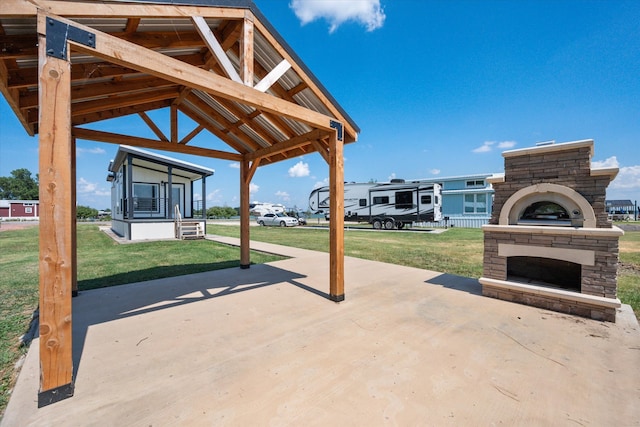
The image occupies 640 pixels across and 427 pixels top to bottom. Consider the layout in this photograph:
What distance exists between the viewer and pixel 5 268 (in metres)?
6.88

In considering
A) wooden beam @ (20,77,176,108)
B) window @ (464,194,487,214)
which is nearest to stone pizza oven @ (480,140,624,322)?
wooden beam @ (20,77,176,108)

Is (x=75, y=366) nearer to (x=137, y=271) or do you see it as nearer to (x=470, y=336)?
(x=470, y=336)

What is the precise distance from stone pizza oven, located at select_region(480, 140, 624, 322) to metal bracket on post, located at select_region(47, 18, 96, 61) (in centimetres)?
545

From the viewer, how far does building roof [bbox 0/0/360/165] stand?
2355mm

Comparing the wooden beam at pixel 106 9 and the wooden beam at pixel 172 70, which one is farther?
the wooden beam at pixel 172 70

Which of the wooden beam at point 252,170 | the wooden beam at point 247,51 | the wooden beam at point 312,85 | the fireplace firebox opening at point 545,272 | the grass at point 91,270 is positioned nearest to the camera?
the grass at point 91,270

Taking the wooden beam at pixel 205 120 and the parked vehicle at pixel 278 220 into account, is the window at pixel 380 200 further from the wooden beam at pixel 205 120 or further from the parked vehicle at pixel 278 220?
the wooden beam at pixel 205 120

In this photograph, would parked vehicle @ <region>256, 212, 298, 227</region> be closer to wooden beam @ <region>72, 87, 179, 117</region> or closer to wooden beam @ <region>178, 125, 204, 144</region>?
wooden beam @ <region>178, 125, 204, 144</region>

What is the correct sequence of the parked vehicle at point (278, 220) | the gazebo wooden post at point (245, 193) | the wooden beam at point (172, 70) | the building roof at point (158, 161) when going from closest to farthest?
the wooden beam at point (172, 70) < the gazebo wooden post at point (245, 193) < the building roof at point (158, 161) < the parked vehicle at point (278, 220)

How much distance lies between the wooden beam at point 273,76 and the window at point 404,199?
1602 centimetres

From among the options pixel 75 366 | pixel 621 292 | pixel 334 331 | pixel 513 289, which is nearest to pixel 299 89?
pixel 334 331

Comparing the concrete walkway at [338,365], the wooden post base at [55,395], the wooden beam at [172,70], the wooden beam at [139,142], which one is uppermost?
the wooden beam at [172,70]

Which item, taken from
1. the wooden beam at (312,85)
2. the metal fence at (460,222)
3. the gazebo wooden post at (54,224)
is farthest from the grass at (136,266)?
the metal fence at (460,222)

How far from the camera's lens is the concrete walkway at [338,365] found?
6.44 feet
